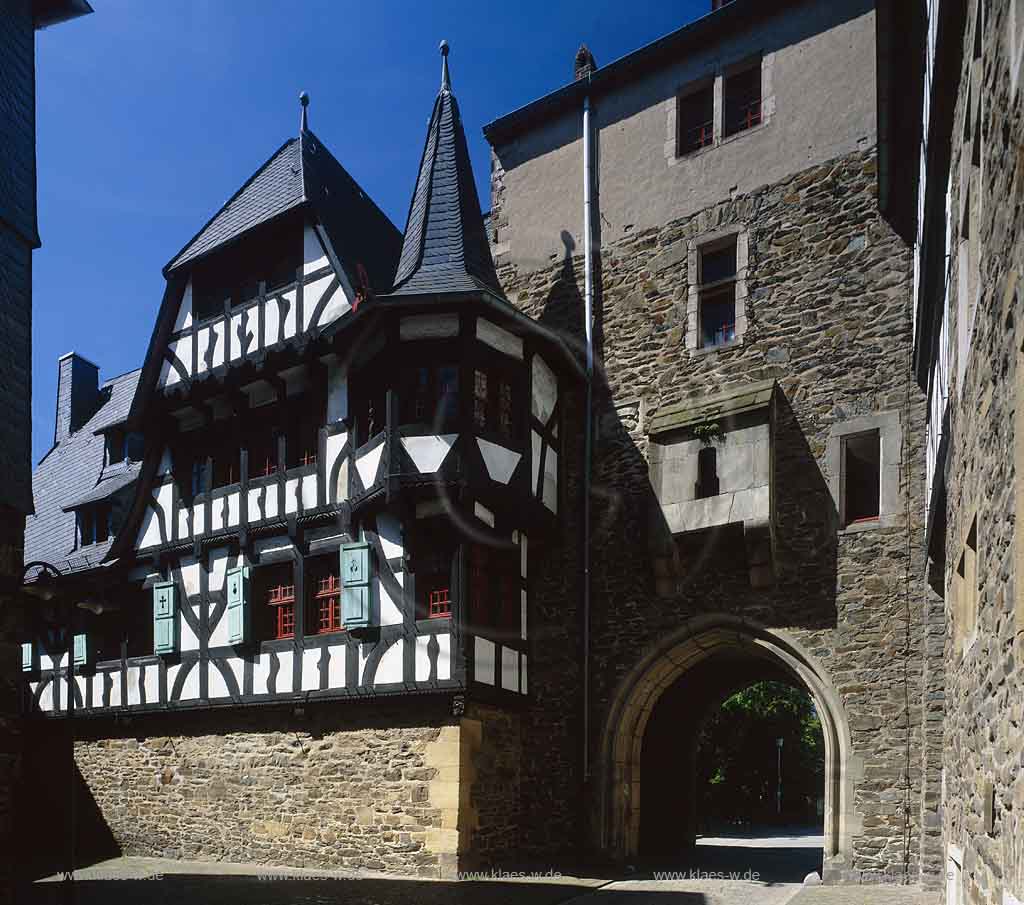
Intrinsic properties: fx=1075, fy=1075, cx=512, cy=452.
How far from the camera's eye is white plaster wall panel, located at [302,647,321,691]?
1278 cm

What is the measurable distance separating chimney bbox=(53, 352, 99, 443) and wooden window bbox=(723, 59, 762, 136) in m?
14.1

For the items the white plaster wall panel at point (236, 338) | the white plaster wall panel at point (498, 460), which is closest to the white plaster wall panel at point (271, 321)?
the white plaster wall panel at point (236, 338)

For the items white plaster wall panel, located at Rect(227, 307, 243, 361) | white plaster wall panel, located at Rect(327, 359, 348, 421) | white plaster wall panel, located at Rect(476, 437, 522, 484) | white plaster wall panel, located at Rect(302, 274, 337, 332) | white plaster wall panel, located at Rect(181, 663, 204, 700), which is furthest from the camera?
white plaster wall panel, located at Rect(227, 307, 243, 361)

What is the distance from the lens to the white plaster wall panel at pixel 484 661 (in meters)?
11.9

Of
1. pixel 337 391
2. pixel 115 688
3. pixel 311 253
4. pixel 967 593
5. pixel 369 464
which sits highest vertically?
pixel 311 253

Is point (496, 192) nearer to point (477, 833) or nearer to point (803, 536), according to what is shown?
point (803, 536)

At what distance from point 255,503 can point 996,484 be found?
11150 mm

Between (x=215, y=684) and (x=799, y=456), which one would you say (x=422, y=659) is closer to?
(x=215, y=684)

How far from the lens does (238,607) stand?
45.0 feet

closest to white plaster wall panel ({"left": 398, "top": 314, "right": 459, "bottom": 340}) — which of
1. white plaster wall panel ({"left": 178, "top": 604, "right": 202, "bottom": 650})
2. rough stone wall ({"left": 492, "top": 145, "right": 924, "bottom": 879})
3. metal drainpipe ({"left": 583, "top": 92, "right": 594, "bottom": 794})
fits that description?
metal drainpipe ({"left": 583, "top": 92, "right": 594, "bottom": 794})

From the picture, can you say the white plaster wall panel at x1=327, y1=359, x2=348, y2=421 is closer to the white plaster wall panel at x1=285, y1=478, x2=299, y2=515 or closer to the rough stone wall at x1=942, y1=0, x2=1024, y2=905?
the white plaster wall panel at x1=285, y1=478, x2=299, y2=515

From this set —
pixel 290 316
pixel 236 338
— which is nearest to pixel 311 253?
pixel 290 316

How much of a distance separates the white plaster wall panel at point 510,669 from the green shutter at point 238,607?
11.1 feet

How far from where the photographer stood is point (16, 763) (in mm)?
9000
